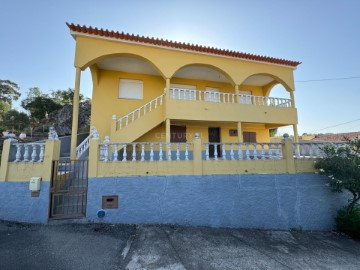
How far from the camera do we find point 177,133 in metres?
10.6

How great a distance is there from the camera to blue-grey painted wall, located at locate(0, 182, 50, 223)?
16.1 feet

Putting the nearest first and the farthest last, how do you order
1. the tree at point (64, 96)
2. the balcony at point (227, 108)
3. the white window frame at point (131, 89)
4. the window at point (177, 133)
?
1. the balcony at point (227, 108)
2. the white window frame at point (131, 89)
3. the window at point (177, 133)
4. the tree at point (64, 96)

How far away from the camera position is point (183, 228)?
516 centimetres

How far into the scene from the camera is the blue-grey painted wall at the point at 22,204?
490 cm

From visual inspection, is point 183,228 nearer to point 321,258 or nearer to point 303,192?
point 321,258

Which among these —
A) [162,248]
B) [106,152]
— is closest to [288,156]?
[162,248]

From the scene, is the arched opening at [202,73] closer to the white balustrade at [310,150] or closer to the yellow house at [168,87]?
the yellow house at [168,87]

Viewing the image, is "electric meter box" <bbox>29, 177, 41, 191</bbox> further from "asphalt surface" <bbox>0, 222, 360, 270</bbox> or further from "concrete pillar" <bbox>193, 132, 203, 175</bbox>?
"concrete pillar" <bbox>193, 132, 203, 175</bbox>

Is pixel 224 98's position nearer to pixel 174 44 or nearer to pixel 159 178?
pixel 174 44

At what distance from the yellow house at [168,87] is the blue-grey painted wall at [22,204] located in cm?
227

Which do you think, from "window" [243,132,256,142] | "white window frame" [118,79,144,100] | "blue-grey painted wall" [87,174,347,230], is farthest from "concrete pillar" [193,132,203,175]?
"window" [243,132,256,142]

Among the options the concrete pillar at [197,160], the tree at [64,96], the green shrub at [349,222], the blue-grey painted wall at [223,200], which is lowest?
the green shrub at [349,222]

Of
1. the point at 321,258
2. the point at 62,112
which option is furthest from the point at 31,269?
the point at 62,112

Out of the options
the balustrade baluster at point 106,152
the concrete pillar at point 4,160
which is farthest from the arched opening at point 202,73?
the concrete pillar at point 4,160
